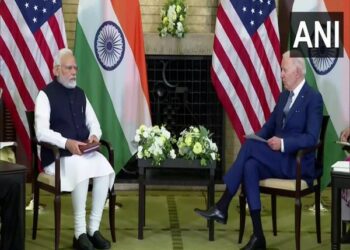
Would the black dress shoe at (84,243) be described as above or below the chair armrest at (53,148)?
below

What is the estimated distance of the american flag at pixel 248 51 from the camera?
21.9ft

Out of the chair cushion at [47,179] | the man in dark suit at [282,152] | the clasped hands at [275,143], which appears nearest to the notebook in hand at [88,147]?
the chair cushion at [47,179]

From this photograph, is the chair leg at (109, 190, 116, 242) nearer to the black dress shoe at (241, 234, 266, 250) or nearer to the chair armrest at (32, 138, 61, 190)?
Result: the chair armrest at (32, 138, 61, 190)

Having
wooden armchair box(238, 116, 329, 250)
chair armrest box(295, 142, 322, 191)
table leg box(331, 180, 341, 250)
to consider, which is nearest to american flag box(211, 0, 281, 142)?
wooden armchair box(238, 116, 329, 250)

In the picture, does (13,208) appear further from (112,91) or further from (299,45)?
(299,45)

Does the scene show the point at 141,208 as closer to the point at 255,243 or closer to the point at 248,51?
the point at 255,243

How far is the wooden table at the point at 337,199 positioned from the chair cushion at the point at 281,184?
0.51 m

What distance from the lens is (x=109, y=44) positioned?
260 inches

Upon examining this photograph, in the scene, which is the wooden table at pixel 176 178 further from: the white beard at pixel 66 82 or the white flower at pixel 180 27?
the white flower at pixel 180 27

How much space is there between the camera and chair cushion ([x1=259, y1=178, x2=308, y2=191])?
533cm

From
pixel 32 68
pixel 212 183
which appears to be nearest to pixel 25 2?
pixel 32 68

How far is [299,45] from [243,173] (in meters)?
1.71

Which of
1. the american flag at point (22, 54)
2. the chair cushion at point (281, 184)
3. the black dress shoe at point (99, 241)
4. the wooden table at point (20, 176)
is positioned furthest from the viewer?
→ the american flag at point (22, 54)

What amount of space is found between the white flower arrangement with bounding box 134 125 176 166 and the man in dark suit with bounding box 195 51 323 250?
0.47 meters
